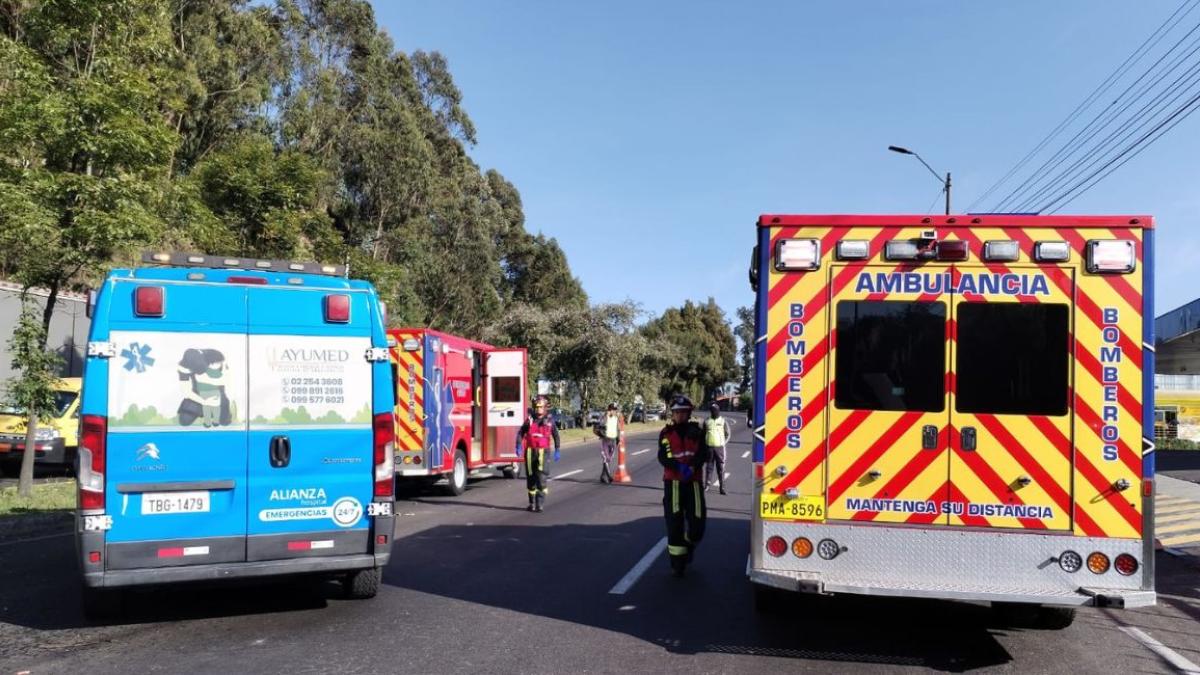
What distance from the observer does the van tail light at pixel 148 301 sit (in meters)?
6.50

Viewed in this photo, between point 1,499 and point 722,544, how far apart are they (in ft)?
31.9

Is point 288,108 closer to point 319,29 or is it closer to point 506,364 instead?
point 319,29

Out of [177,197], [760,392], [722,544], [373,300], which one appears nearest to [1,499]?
[177,197]

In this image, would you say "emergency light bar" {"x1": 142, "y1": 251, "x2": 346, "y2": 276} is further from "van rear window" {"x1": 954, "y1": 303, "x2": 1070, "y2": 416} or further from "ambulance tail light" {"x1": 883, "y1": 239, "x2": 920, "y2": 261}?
"van rear window" {"x1": 954, "y1": 303, "x2": 1070, "y2": 416}

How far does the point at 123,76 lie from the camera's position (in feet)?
42.2

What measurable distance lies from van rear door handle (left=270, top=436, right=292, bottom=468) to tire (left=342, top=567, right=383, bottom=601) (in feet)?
3.90

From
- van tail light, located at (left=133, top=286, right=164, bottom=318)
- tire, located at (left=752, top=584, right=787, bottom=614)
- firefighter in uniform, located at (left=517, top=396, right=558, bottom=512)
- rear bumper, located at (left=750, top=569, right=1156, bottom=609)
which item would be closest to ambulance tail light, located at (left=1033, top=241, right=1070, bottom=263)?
rear bumper, located at (left=750, top=569, right=1156, bottom=609)

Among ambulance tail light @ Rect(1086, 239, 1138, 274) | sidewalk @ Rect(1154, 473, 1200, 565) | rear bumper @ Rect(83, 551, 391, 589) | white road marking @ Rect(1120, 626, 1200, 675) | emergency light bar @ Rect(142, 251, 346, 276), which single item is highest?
emergency light bar @ Rect(142, 251, 346, 276)

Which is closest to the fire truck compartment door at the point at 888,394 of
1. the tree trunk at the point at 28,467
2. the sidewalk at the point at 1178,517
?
the sidewalk at the point at 1178,517

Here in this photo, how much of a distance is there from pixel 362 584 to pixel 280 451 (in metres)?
1.44

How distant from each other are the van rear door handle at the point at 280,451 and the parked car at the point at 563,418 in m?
35.3

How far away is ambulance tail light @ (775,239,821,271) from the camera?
6137 mm

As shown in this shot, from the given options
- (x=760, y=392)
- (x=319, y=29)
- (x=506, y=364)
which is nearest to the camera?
(x=760, y=392)

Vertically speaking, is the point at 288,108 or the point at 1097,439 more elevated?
the point at 288,108
